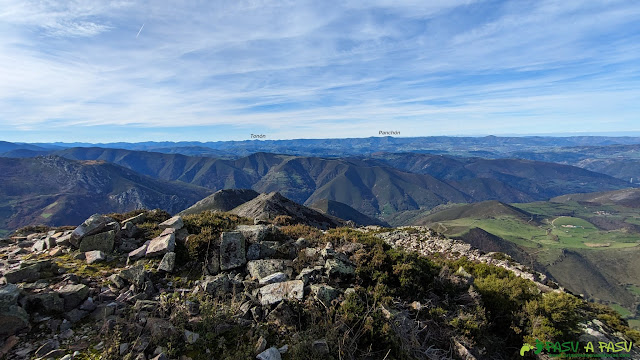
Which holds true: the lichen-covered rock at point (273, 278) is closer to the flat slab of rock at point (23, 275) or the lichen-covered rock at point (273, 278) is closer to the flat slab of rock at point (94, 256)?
the flat slab of rock at point (94, 256)

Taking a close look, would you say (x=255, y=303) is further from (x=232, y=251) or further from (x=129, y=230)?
(x=129, y=230)

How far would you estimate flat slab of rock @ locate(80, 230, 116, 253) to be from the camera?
12633 millimetres

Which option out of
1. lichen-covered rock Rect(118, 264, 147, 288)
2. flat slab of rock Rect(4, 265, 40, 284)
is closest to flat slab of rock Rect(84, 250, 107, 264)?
flat slab of rock Rect(4, 265, 40, 284)

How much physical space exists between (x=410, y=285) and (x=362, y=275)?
1.95 m

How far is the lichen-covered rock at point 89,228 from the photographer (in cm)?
1289

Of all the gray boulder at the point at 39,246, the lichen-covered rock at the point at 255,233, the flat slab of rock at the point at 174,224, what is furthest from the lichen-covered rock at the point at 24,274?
the lichen-covered rock at the point at 255,233

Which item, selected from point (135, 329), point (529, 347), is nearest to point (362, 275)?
point (529, 347)

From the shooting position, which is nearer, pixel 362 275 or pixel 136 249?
pixel 362 275

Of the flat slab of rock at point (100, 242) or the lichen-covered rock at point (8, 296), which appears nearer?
the lichen-covered rock at point (8, 296)

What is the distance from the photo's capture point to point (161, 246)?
12.2 meters

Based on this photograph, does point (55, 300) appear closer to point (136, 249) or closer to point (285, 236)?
point (136, 249)

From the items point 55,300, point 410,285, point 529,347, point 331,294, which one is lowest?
point 529,347

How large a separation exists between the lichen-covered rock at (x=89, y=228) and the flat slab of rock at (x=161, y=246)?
300 centimetres

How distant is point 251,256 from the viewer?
12.1 metres
